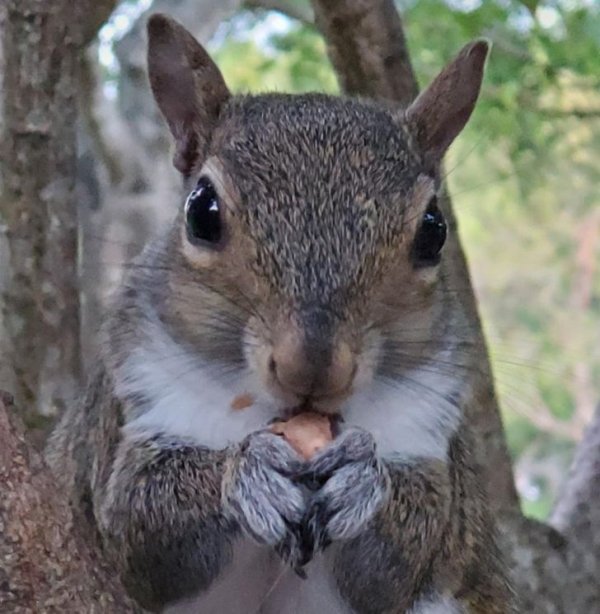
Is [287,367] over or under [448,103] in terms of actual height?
under

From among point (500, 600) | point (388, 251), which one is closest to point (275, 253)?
point (388, 251)

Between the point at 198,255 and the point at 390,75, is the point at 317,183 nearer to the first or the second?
the point at 198,255

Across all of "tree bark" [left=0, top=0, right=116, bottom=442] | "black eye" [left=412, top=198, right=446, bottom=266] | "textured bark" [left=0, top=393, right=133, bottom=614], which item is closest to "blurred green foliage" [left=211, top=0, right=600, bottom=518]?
"black eye" [left=412, top=198, right=446, bottom=266]

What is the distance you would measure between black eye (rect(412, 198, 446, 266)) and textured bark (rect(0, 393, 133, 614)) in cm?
51

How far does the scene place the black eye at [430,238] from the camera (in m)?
1.35

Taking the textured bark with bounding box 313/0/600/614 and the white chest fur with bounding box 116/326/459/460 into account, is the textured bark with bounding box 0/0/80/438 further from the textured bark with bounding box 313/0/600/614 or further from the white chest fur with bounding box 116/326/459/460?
the textured bark with bounding box 313/0/600/614

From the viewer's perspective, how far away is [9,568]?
0.99 metres

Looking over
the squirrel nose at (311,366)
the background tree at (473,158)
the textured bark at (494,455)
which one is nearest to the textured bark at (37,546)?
the squirrel nose at (311,366)

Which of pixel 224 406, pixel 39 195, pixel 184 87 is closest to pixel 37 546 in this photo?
pixel 224 406

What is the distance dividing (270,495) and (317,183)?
34cm

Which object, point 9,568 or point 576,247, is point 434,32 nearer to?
point 9,568

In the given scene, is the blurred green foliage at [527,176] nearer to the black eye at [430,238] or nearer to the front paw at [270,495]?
the black eye at [430,238]

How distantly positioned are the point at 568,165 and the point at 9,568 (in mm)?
2969

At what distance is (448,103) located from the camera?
158cm
